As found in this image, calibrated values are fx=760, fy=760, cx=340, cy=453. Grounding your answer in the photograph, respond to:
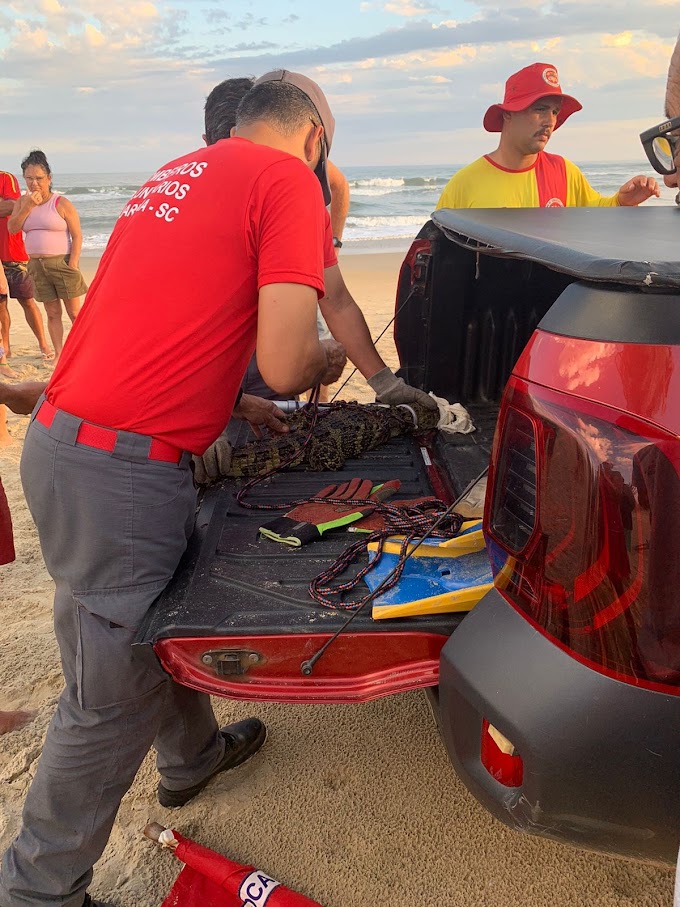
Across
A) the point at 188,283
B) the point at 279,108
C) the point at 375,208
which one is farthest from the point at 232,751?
the point at 375,208

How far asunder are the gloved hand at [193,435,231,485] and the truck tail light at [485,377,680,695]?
1.42m

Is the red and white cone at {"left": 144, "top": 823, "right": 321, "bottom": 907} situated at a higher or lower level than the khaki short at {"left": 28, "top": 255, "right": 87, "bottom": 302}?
lower

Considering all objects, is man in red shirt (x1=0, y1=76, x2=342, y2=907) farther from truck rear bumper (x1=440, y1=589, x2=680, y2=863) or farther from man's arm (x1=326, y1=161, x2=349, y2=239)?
man's arm (x1=326, y1=161, x2=349, y2=239)

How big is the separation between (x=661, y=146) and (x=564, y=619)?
2.45 metres

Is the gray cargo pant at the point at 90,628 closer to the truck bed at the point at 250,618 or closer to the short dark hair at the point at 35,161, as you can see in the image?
the truck bed at the point at 250,618

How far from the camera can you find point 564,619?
1.33 meters

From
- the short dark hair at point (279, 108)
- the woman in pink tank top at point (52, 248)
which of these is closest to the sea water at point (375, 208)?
the woman in pink tank top at point (52, 248)

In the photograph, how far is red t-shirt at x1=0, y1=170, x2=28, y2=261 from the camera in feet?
26.1

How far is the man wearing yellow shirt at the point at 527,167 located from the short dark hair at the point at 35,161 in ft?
17.5

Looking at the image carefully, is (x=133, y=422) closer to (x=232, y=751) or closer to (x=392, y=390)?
(x=232, y=751)

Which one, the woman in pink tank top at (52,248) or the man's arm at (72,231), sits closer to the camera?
the woman in pink tank top at (52,248)

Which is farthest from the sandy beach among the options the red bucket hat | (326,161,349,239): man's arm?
(326,161,349,239): man's arm

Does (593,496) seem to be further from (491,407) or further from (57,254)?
(57,254)

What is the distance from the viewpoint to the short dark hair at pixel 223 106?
12.7 ft
